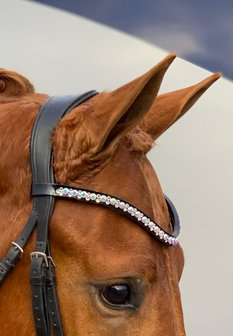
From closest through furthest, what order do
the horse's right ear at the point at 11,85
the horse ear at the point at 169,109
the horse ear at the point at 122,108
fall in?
1. the horse ear at the point at 122,108
2. the horse ear at the point at 169,109
3. the horse's right ear at the point at 11,85

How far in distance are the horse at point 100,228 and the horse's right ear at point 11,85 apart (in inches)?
5.1

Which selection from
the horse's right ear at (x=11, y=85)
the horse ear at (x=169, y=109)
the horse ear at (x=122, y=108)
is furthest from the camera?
the horse's right ear at (x=11, y=85)

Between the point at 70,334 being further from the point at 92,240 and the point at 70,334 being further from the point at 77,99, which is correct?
the point at 77,99

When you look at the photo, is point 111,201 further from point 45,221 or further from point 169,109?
point 169,109

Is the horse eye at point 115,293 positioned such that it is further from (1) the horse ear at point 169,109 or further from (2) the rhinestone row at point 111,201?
(1) the horse ear at point 169,109

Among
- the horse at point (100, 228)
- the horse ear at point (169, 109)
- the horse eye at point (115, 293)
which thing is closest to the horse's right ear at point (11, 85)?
the horse at point (100, 228)

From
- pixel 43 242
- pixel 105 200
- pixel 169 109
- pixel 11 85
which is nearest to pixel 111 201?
pixel 105 200

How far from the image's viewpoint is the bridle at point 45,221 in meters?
0.83

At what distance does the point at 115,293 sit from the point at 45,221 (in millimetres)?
149

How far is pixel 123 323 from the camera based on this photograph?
819 mm

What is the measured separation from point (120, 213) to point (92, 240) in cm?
6

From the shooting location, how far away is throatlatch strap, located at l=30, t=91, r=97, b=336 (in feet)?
2.73

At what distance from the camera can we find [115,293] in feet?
2.69

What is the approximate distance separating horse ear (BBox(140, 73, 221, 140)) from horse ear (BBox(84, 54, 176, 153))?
0.13 m
